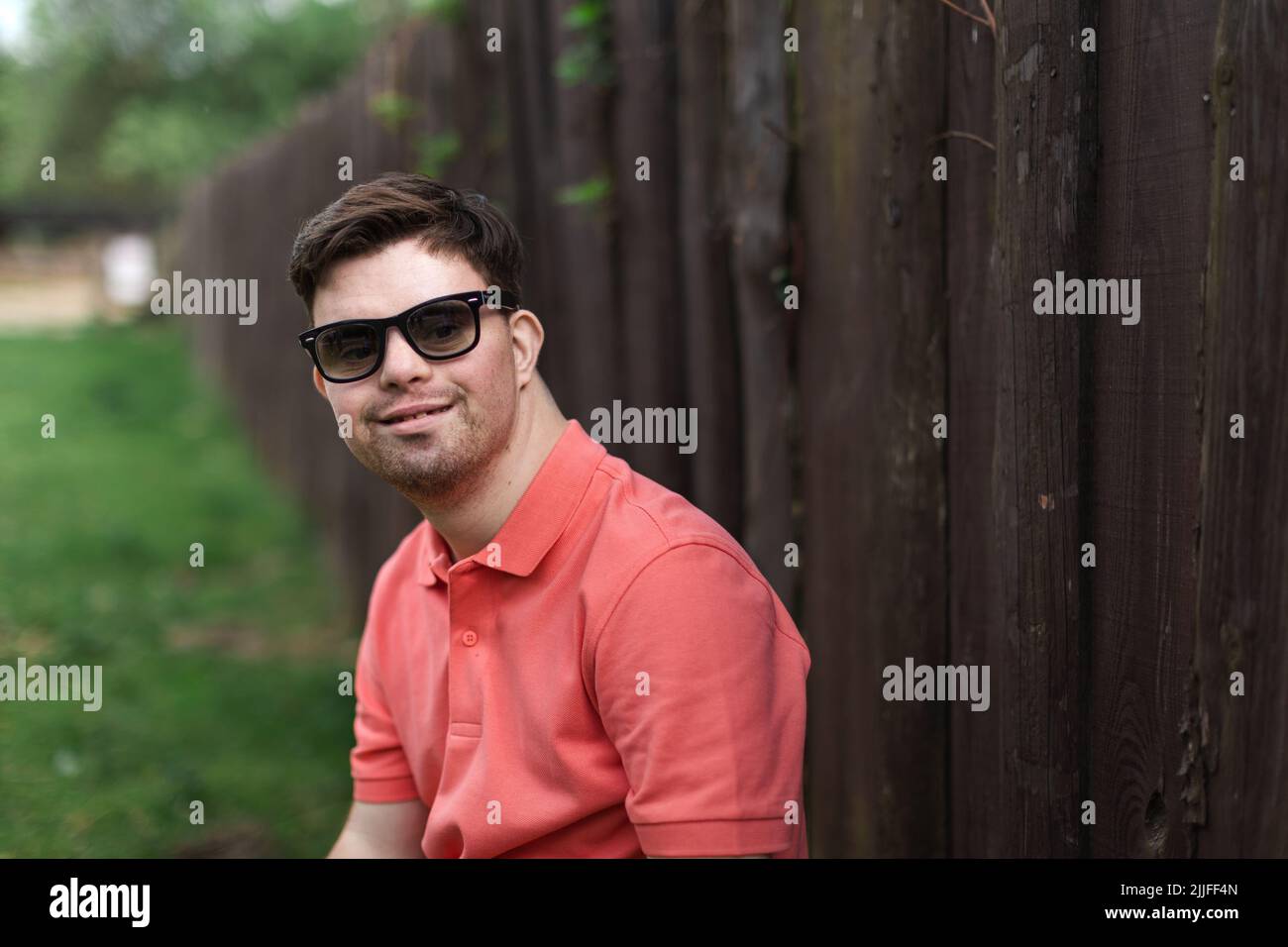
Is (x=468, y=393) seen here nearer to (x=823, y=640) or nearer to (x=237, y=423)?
(x=823, y=640)

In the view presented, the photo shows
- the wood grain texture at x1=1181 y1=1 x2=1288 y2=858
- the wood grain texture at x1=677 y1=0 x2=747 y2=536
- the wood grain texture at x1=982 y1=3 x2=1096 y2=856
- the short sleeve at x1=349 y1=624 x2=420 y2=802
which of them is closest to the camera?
the wood grain texture at x1=1181 y1=1 x2=1288 y2=858

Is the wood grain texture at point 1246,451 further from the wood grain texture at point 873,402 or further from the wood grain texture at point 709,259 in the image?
the wood grain texture at point 709,259

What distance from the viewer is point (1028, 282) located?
65.7 inches

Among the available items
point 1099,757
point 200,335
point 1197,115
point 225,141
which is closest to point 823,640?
point 1099,757

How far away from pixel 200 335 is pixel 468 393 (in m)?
13.6

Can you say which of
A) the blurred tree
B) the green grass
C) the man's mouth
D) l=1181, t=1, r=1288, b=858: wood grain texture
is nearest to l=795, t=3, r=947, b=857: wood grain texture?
l=1181, t=1, r=1288, b=858: wood grain texture

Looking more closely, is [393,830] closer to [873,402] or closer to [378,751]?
[378,751]

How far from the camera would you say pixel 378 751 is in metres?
2.30

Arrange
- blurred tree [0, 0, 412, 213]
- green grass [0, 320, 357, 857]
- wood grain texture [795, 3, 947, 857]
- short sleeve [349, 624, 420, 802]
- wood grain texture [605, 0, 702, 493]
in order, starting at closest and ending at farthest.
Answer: wood grain texture [795, 3, 947, 857] < short sleeve [349, 624, 420, 802] < wood grain texture [605, 0, 702, 493] < green grass [0, 320, 357, 857] < blurred tree [0, 0, 412, 213]

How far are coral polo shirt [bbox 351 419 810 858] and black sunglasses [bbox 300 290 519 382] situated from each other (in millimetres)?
235

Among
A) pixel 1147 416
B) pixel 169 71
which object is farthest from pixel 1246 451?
pixel 169 71

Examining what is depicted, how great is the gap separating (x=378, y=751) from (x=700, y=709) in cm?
85

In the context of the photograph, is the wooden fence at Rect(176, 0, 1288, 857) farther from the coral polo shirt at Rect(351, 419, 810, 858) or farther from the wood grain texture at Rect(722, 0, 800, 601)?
the coral polo shirt at Rect(351, 419, 810, 858)

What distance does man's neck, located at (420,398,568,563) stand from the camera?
1935 mm
